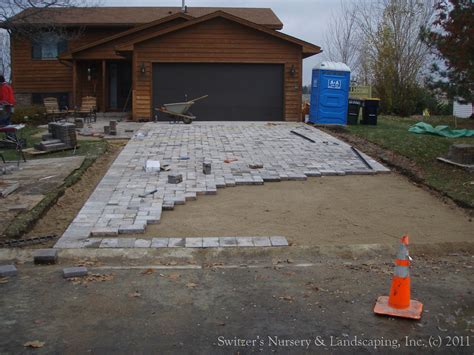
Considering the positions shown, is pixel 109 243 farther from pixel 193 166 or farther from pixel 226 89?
pixel 226 89

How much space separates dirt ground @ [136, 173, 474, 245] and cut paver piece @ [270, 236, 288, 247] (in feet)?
0.55

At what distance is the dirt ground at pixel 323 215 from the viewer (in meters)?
7.73

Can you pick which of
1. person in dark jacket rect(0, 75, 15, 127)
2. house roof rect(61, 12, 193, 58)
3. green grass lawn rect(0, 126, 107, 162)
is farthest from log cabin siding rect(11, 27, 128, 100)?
person in dark jacket rect(0, 75, 15, 127)

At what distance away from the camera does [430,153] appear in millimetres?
14023

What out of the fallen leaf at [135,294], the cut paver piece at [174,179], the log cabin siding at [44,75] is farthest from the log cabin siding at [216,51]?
the fallen leaf at [135,294]

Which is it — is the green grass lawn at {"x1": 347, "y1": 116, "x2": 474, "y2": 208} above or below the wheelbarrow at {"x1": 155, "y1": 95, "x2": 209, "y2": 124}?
below

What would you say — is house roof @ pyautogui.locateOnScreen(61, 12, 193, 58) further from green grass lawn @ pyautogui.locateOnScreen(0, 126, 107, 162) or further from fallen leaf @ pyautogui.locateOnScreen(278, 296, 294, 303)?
fallen leaf @ pyautogui.locateOnScreen(278, 296, 294, 303)

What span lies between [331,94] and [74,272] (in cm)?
1560

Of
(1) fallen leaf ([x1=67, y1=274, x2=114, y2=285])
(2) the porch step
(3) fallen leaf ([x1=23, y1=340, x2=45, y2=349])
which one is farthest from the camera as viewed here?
(2) the porch step

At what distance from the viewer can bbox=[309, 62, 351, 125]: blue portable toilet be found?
65.7 ft

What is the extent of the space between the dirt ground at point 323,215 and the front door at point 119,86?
18039mm

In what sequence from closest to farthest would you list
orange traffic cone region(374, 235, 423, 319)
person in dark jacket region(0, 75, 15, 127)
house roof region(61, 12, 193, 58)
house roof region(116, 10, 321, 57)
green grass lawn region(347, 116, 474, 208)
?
orange traffic cone region(374, 235, 423, 319) < green grass lawn region(347, 116, 474, 208) < person in dark jacket region(0, 75, 15, 127) < house roof region(116, 10, 321, 57) < house roof region(61, 12, 193, 58)

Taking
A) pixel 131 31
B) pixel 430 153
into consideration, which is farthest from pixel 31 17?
pixel 430 153

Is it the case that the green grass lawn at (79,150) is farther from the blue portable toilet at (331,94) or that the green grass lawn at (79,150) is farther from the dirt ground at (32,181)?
the blue portable toilet at (331,94)
